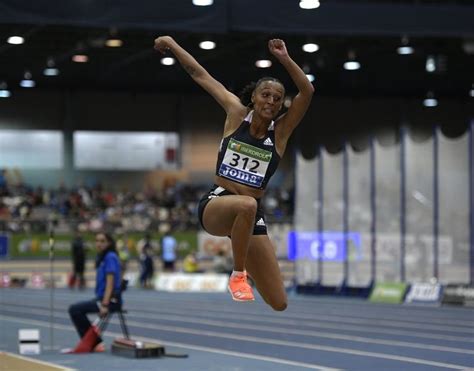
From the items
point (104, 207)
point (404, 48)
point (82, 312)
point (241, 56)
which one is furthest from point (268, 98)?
point (104, 207)

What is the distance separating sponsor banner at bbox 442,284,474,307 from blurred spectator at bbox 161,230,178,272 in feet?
33.6

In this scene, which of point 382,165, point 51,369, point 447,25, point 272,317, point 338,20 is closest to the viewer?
point 51,369

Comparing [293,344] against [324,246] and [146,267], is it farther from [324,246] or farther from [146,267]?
[146,267]

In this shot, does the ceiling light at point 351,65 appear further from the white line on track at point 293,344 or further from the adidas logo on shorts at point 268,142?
the adidas logo on shorts at point 268,142

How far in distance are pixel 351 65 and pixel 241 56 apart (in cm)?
1320

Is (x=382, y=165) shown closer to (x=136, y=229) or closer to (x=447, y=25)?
(x=447, y=25)

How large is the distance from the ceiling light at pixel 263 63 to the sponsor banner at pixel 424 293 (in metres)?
6.00

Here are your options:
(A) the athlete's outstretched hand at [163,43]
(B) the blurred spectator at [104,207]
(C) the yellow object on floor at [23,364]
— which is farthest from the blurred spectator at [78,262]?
(A) the athlete's outstretched hand at [163,43]

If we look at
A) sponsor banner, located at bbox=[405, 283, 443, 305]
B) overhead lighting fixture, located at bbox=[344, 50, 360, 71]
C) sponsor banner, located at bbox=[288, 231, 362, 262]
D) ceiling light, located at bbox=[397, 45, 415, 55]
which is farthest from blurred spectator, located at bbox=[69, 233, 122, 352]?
overhead lighting fixture, located at bbox=[344, 50, 360, 71]

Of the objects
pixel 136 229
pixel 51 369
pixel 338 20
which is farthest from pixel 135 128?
pixel 51 369

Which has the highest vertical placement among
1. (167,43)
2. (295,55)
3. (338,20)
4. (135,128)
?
(135,128)

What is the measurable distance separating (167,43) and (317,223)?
18.7 m

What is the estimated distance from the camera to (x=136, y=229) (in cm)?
3391

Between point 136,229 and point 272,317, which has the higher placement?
point 136,229
